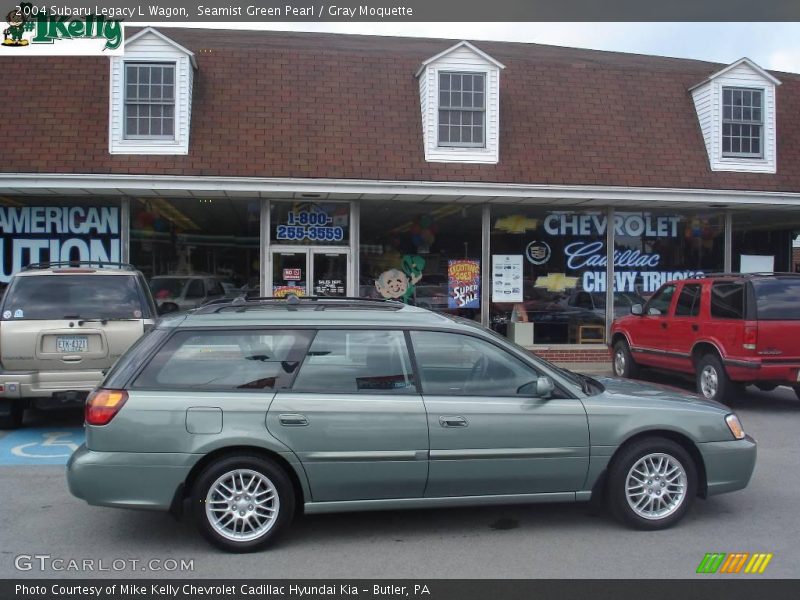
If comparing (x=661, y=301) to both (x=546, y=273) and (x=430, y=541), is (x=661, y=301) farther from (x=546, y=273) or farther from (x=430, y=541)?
(x=430, y=541)

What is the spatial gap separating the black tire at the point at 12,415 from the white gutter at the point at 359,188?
184 inches

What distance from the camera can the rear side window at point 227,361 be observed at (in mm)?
4902

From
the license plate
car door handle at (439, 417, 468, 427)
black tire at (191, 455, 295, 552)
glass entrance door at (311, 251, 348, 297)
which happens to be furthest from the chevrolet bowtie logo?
black tire at (191, 455, 295, 552)

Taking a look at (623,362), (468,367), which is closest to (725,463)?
(468,367)

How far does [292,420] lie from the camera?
4.79 m

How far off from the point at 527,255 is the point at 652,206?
8.56ft

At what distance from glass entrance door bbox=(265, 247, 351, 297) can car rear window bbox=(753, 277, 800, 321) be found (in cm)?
699

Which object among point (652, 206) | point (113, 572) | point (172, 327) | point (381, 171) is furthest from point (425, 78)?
point (113, 572)

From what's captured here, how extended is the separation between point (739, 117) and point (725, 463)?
11.2 m

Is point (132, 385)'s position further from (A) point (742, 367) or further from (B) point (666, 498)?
(A) point (742, 367)

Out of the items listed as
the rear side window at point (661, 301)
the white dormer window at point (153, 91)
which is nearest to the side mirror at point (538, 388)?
the rear side window at point (661, 301)

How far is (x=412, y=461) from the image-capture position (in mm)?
4867

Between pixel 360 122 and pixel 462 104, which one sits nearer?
pixel 360 122

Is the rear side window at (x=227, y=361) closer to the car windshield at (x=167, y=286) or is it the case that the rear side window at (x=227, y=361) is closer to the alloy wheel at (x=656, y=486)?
the alloy wheel at (x=656, y=486)
